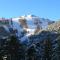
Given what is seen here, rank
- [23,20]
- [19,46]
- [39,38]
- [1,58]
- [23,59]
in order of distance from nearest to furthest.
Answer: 1. [1,58]
2. [19,46]
3. [23,59]
4. [39,38]
5. [23,20]

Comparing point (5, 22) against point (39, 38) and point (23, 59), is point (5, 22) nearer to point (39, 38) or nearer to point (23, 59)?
point (39, 38)

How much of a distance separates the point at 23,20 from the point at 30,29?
8.82 meters

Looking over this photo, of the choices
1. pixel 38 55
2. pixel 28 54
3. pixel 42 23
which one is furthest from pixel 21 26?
pixel 28 54

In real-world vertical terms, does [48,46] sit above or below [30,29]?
below

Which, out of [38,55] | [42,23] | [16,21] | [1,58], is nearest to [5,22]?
[16,21]

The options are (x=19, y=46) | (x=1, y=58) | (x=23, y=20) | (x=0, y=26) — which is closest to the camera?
(x=1, y=58)

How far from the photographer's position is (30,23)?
113062 mm

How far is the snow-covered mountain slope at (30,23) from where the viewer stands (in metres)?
103

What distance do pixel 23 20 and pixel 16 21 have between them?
6.27 m

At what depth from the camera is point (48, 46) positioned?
61.2m

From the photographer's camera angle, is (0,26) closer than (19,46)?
No

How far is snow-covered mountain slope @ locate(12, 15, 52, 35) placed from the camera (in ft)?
336

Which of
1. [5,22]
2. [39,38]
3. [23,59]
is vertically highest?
[5,22]

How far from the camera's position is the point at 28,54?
64250mm
